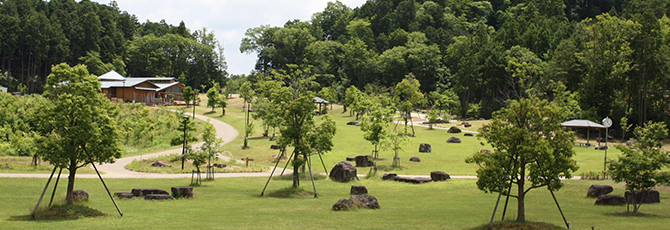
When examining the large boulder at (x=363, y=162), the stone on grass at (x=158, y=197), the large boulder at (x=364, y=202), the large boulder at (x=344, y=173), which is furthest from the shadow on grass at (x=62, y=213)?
the large boulder at (x=363, y=162)

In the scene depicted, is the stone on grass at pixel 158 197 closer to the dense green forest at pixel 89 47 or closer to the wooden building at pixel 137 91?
the wooden building at pixel 137 91

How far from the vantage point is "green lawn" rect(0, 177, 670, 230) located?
18.5 meters

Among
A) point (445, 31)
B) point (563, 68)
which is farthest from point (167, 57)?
point (563, 68)

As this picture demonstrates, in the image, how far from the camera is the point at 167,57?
13250 cm

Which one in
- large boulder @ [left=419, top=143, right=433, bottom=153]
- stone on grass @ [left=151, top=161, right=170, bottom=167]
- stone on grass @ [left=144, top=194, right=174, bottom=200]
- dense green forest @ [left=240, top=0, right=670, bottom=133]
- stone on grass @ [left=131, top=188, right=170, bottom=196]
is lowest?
stone on grass @ [left=151, top=161, right=170, bottom=167]

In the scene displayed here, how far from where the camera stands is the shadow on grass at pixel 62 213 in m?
18.8

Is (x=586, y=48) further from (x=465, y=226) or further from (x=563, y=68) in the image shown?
(x=465, y=226)

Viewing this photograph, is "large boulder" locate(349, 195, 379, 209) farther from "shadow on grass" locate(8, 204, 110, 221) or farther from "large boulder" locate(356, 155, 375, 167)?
"large boulder" locate(356, 155, 375, 167)

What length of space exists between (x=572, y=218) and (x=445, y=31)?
116261 mm

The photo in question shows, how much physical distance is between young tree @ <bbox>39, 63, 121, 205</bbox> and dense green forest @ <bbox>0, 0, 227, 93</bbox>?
100m

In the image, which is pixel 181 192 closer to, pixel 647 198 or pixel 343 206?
pixel 343 206

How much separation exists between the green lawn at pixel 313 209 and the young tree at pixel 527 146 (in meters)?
→ 1.94

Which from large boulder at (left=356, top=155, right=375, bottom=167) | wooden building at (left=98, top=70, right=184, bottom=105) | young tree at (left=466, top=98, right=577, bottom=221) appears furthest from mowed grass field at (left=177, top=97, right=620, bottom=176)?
wooden building at (left=98, top=70, right=184, bottom=105)

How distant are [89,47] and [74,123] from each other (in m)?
119
